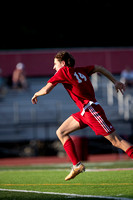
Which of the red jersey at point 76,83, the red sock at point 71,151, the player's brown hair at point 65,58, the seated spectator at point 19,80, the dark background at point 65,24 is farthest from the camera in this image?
the dark background at point 65,24

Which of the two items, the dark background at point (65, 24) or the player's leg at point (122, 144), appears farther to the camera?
the dark background at point (65, 24)

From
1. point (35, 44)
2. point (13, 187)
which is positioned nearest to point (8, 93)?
point (35, 44)

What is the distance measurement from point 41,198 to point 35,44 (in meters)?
→ 29.3

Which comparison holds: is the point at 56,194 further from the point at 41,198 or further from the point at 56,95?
the point at 56,95

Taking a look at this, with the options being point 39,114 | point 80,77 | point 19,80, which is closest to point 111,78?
point 80,77

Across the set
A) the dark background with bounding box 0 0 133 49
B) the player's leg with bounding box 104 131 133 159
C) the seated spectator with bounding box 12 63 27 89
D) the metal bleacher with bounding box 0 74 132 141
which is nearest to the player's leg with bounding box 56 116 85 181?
the player's leg with bounding box 104 131 133 159

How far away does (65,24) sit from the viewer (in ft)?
123

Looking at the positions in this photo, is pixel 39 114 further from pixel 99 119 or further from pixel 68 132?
pixel 99 119

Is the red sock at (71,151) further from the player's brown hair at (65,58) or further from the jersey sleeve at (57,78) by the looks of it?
the player's brown hair at (65,58)

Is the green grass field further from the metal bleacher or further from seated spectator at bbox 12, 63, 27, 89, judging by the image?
seated spectator at bbox 12, 63, 27, 89

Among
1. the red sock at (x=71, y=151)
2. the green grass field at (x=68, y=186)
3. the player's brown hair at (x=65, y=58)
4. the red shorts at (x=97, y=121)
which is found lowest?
the green grass field at (x=68, y=186)

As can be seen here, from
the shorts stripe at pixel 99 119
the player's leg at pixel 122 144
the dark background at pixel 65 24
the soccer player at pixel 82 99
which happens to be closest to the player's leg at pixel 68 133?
the soccer player at pixel 82 99

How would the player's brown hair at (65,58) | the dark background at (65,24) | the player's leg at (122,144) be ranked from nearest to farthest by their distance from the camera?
the player's leg at (122,144), the player's brown hair at (65,58), the dark background at (65,24)

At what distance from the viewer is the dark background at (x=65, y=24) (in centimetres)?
3541
